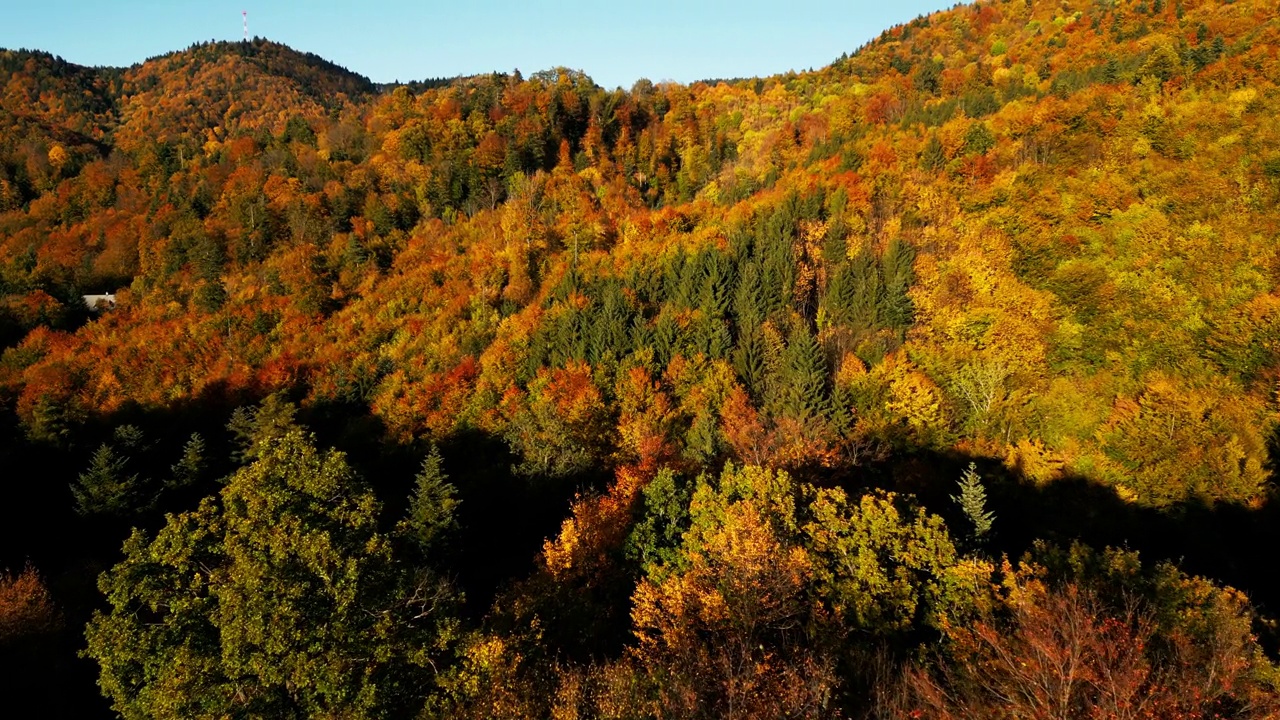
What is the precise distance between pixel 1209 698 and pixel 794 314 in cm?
4835

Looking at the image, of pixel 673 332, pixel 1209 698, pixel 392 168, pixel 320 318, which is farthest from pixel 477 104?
pixel 1209 698

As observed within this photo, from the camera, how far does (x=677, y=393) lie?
54.4 meters

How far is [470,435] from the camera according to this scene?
5606 cm

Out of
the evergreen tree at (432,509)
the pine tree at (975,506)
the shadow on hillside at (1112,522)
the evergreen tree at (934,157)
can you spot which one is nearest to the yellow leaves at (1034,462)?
the shadow on hillside at (1112,522)

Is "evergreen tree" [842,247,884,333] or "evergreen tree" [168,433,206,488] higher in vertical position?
"evergreen tree" [842,247,884,333]

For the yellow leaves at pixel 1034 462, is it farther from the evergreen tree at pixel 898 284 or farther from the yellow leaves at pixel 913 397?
the evergreen tree at pixel 898 284

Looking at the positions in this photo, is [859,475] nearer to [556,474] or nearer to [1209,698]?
[556,474]

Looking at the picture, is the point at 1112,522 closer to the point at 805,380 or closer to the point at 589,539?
the point at 805,380

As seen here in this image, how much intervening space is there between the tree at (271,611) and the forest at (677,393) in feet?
0.34

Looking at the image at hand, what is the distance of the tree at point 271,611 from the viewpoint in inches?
536

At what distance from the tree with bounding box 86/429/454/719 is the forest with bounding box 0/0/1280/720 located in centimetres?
10

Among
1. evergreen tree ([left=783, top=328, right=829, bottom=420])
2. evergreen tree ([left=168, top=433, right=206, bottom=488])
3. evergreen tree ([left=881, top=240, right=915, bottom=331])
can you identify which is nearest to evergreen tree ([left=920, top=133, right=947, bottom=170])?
evergreen tree ([left=881, top=240, right=915, bottom=331])

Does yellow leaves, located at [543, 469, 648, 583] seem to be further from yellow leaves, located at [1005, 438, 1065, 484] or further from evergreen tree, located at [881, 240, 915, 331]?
evergreen tree, located at [881, 240, 915, 331]

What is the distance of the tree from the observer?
13.6m
